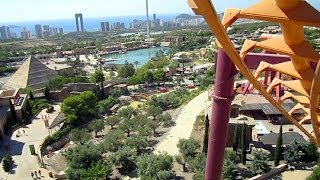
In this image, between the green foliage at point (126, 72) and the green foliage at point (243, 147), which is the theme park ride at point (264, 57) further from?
the green foliage at point (126, 72)

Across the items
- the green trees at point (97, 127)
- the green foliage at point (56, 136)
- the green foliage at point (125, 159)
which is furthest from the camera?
the green trees at point (97, 127)

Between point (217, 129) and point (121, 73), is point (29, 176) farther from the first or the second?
point (121, 73)

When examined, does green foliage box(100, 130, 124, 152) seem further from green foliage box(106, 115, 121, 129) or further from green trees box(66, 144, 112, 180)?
green foliage box(106, 115, 121, 129)

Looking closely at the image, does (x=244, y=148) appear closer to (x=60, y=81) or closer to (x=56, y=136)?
(x=56, y=136)

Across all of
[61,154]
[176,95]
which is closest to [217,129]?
[61,154]

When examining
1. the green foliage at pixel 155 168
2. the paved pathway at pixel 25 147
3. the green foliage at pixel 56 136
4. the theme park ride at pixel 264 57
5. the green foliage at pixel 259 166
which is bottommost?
the paved pathway at pixel 25 147

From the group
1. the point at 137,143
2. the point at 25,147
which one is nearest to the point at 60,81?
the point at 25,147

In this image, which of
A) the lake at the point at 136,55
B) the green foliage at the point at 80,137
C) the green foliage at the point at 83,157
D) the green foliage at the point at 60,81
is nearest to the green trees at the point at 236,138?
the green foliage at the point at 83,157
